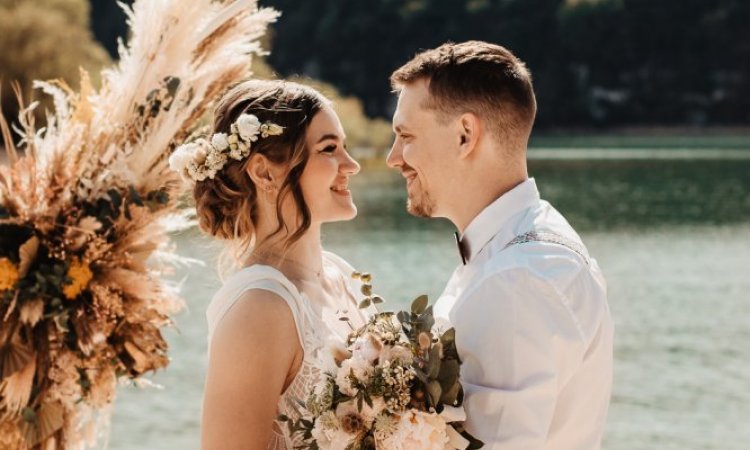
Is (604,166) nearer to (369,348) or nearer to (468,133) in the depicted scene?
(468,133)

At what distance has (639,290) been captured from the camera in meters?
24.3

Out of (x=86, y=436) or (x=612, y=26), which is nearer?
(x=86, y=436)

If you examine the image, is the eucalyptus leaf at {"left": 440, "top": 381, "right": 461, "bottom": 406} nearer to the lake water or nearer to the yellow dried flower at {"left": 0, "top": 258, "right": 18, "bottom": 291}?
the lake water

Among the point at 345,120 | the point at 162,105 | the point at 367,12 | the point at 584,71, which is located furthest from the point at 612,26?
the point at 162,105

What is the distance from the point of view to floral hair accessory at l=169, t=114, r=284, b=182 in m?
3.50

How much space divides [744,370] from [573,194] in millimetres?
26484

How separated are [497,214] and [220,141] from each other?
0.90 meters

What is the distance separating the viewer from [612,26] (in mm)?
109125

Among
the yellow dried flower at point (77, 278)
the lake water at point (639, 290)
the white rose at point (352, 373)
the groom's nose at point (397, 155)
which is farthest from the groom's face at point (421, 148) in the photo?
the yellow dried flower at point (77, 278)

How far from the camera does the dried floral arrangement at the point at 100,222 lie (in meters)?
3.99

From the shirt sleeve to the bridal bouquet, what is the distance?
0.17 feet

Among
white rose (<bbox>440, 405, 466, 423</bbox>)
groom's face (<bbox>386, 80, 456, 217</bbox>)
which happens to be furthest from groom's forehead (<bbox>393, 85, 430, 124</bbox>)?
white rose (<bbox>440, 405, 466, 423</bbox>)

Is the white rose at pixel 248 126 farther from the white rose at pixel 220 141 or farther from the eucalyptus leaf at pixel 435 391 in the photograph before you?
the eucalyptus leaf at pixel 435 391

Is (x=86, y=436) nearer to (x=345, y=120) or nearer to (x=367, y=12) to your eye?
(x=345, y=120)
